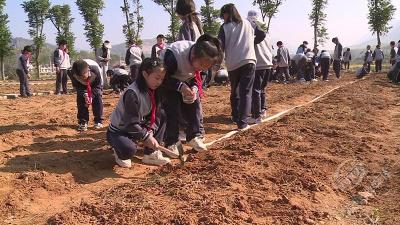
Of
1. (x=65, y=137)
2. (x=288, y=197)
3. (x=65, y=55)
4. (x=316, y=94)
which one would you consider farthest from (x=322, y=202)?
(x=65, y=55)

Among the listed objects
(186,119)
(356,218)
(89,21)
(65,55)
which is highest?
(89,21)

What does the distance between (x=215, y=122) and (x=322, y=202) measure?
366cm

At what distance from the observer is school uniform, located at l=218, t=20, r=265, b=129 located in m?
5.54

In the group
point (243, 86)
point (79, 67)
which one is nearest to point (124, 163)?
point (79, 67)

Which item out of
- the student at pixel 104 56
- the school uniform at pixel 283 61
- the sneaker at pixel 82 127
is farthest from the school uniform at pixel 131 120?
the school uniform at pixel 283 61

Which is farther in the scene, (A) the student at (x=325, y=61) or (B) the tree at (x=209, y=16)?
(B) the tree at (x=209, y=16)

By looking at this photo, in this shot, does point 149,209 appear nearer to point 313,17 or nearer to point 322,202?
point 322,202

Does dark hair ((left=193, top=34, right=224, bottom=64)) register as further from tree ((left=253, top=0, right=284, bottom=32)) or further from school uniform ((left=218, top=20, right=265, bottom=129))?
tree ((left=253, top=0, right=284, bottom=32))

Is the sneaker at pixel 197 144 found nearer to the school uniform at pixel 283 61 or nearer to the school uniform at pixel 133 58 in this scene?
the school uniform at pixel 133 58

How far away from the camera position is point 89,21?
35688 millimetres

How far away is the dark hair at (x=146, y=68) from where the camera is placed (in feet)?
12.6

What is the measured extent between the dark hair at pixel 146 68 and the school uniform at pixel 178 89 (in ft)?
0.88

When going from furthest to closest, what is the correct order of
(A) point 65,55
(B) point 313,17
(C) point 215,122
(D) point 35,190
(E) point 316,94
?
1. (B) point 313,17
2. (A) point 65,55
3. (E) point 316,94
4. (C) point 215,122
5. (D) point 35,190

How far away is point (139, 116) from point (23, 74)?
944 cm
